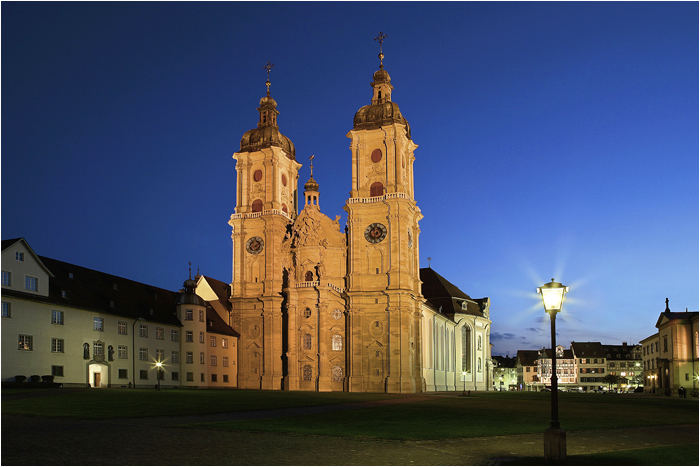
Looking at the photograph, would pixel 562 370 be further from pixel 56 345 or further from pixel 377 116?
pixel 56 345

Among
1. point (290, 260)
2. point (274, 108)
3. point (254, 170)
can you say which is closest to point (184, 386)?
point (290, 260)

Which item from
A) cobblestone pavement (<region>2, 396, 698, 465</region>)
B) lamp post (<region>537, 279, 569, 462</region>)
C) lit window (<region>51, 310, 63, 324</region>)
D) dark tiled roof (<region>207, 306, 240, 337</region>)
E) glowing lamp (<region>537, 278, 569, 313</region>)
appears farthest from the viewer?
dark tiled roof (<region>207, 306, 240, 337</region>)

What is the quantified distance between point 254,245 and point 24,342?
37052mm

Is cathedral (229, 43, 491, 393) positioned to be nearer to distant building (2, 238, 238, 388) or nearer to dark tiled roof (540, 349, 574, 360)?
distant building (2, 238, 238, 388)

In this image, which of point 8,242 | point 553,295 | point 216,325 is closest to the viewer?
point 553,295

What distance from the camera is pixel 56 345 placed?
2379 inches

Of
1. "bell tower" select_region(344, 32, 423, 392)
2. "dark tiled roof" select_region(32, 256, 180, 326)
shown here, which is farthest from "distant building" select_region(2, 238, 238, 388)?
"bell tower" select_region(344, 32, 423, 392)

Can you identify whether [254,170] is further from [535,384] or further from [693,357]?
[535,384]

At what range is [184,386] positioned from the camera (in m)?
78.4

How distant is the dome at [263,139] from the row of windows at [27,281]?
39613mm

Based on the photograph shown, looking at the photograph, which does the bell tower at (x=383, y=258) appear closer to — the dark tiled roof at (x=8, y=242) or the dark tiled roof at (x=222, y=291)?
the dark tiled roof at (x=222, y=291)

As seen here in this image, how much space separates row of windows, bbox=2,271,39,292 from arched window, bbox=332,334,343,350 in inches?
1394

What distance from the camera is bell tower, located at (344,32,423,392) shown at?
79875 mm

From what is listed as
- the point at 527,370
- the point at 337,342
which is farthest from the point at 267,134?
the point at 527,370
